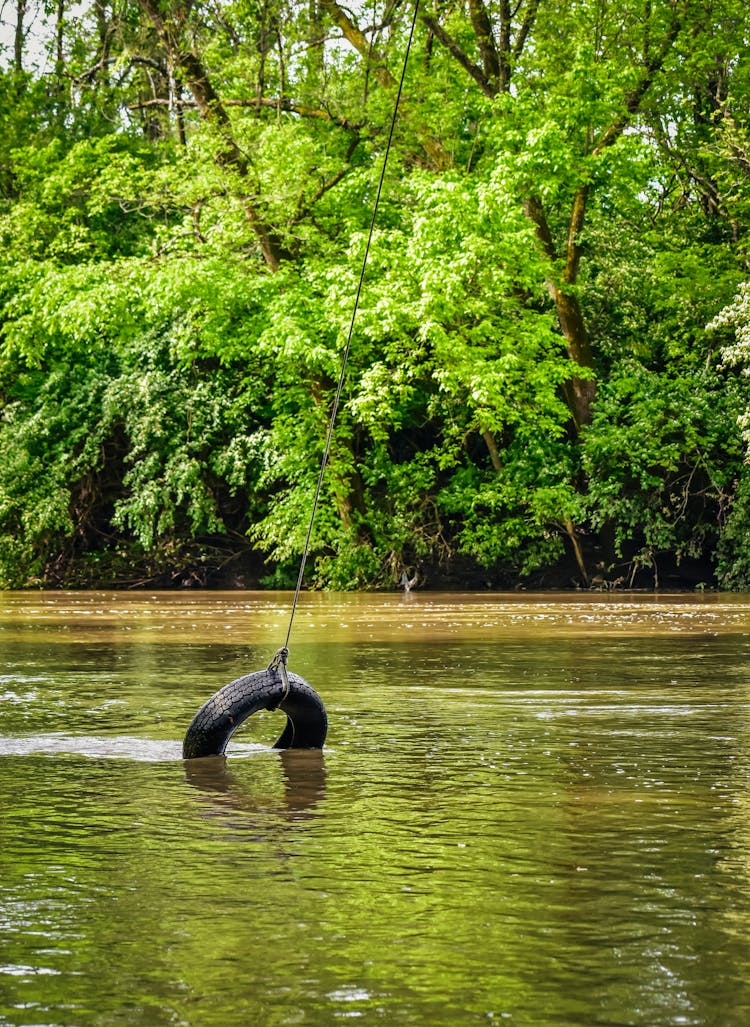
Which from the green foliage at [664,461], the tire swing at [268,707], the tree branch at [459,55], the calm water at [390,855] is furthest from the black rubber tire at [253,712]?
the tree branch at [459,55]

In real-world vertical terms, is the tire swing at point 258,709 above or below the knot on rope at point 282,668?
below

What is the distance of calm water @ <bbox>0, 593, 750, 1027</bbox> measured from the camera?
4629 millimetres

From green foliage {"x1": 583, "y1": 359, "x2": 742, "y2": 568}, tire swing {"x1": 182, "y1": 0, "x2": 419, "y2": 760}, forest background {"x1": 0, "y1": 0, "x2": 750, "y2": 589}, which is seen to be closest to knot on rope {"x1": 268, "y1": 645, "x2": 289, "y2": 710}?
tire swing {"x1": 182, "y1": 0, "x2": 419, "y2": 760}

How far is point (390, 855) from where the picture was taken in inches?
261

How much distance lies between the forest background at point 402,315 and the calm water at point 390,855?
1783 cm

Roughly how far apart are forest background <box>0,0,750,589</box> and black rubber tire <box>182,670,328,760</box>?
20864 mm

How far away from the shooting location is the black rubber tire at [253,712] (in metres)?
9.43

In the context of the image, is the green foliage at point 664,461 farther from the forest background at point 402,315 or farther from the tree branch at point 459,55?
the tree branch at point 459,55

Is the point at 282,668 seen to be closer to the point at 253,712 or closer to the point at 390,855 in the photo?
the point at 253,712

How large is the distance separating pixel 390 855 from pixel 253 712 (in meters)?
3.21

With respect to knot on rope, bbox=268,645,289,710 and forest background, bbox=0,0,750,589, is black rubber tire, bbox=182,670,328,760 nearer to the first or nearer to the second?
knot on rope, bbox=268,645,289,710

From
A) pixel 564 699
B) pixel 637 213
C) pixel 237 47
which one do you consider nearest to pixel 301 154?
pixel 237 47

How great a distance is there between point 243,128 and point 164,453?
6868 mm

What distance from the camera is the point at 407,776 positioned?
8.73m
